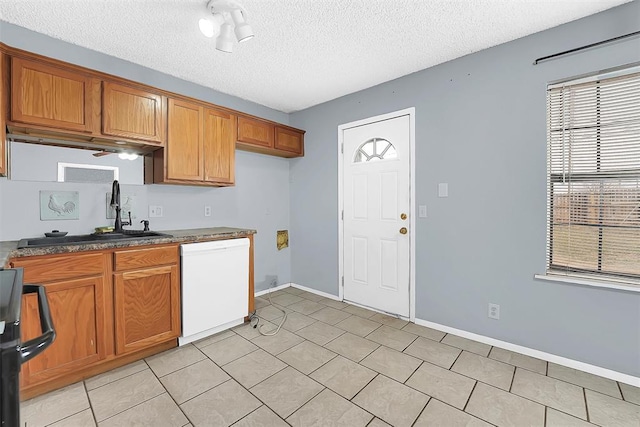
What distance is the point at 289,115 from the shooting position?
421cm

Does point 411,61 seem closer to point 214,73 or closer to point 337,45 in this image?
point 337,45

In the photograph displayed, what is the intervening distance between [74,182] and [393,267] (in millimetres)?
3047

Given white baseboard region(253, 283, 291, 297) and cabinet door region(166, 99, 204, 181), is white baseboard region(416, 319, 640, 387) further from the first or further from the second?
cabinet door region(166, 99, 204, 181)

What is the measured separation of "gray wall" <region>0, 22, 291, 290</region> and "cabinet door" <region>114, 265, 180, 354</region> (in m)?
0.75

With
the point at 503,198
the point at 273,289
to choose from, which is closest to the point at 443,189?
the point at 503,198

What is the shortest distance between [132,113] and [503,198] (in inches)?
125

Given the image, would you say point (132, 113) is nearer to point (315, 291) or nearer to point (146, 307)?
point (146, 307)

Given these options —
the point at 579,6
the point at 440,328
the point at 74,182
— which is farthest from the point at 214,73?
the point at 440,328

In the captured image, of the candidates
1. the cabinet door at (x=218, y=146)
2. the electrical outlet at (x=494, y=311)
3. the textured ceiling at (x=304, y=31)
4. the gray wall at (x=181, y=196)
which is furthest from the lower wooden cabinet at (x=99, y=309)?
the electrical outlet at (x=494, y=311)

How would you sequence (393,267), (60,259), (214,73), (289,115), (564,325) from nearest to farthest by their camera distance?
(60,259), (564,325), (214,73), (393,267), (289,115)

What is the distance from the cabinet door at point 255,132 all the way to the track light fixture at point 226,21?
1.25m

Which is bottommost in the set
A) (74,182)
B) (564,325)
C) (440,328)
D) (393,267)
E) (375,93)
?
(440,328)

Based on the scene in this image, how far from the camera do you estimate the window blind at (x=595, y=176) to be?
1950 mm

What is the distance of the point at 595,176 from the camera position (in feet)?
6.78
